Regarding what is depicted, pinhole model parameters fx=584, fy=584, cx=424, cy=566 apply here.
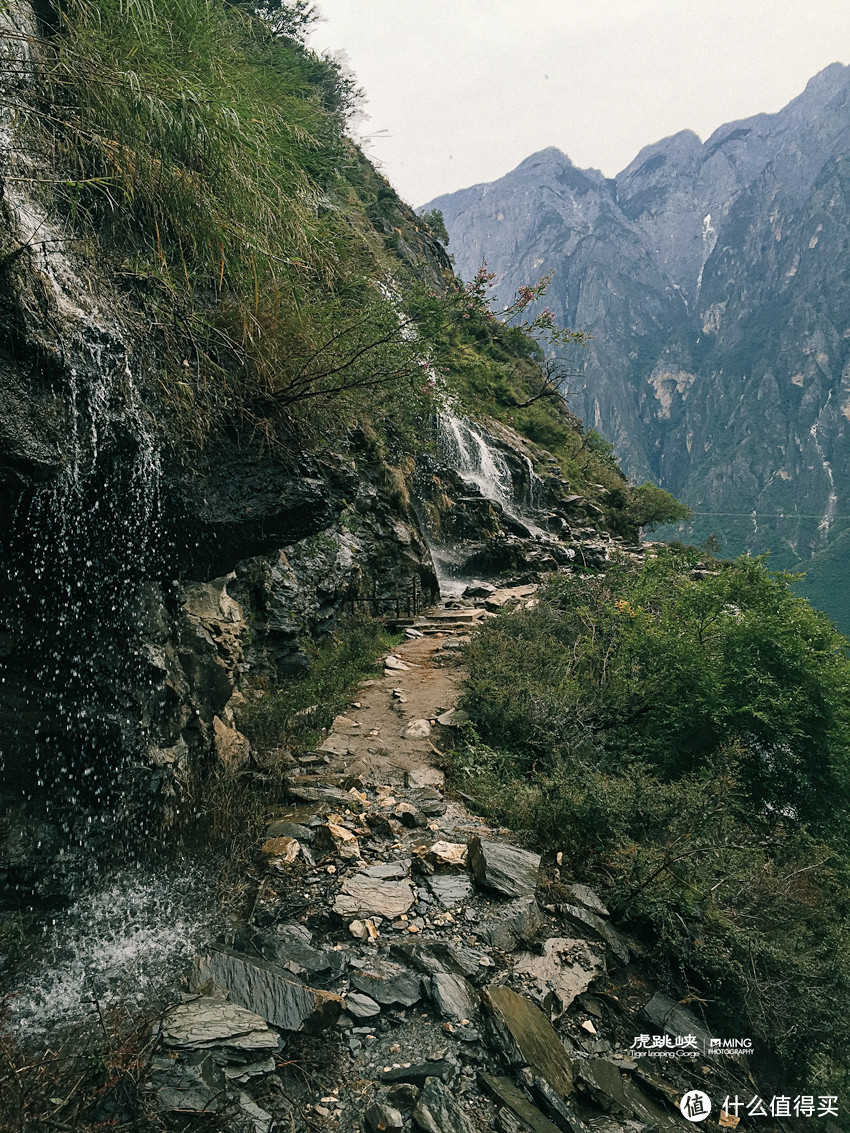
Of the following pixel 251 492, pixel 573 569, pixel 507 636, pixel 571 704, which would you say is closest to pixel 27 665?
pixel 251 492

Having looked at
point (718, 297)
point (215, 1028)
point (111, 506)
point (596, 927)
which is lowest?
point (596, 927)

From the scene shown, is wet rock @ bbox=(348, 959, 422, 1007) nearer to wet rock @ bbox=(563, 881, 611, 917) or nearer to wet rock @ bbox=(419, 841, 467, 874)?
wet rock @ bbox=(419, 841, 467, 874)

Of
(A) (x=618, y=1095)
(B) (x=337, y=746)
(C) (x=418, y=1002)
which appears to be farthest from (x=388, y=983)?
(B) (x=337, y=746)

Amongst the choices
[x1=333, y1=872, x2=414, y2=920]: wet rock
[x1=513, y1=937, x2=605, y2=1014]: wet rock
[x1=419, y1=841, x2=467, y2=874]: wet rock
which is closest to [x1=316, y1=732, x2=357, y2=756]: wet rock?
[x1=419, y1=841, x2=467, y2=874]: wet rock

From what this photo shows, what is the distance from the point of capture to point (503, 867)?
3.77 m

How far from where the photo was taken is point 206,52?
14.3 feet

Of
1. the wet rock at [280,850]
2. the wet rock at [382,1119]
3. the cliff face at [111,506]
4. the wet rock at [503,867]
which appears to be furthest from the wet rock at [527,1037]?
the cliff face at [111,506]

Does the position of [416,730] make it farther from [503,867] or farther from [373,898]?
[373,898]

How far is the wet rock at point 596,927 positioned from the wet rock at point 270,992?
1.59m

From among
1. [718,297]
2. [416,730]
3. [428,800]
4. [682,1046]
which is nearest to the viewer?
[682,1046]

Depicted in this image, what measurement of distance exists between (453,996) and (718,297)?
182053 mm

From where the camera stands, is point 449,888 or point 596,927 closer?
point 596,927

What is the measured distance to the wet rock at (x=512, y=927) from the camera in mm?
3271

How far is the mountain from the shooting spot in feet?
368
